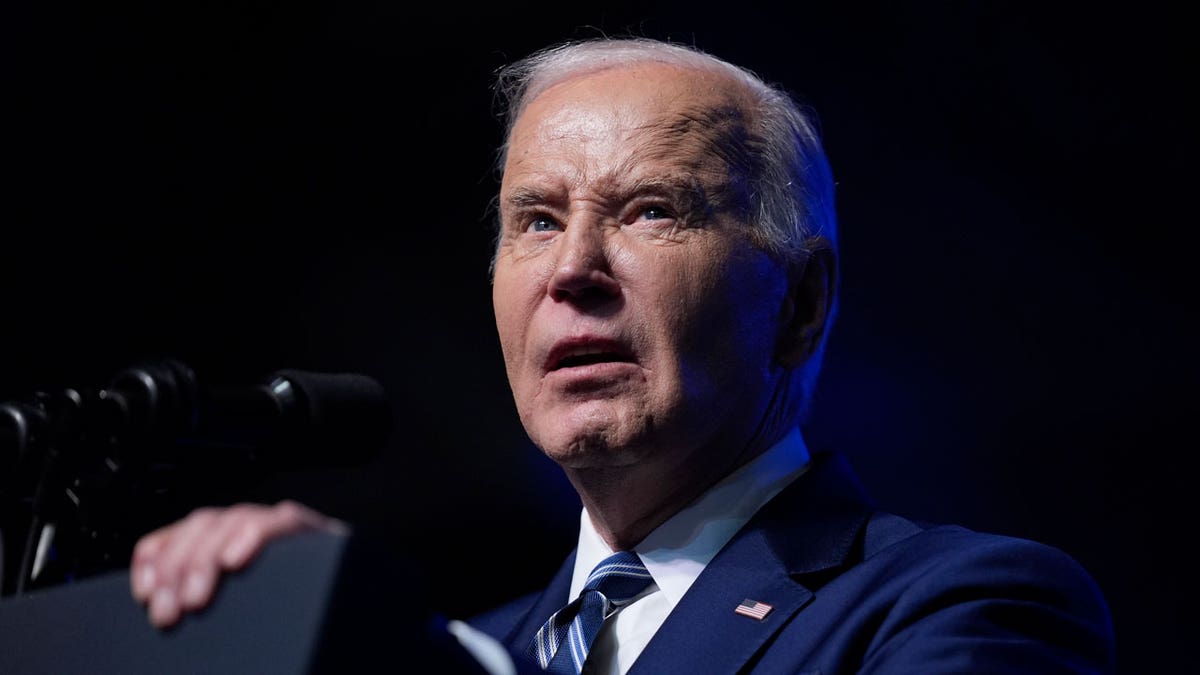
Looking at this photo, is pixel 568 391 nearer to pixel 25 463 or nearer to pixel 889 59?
pixel 25 463

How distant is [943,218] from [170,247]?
6.61 feet

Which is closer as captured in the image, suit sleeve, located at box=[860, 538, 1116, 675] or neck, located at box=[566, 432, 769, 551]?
suit sleeve, located at box=[860, 538, 1116, 675]

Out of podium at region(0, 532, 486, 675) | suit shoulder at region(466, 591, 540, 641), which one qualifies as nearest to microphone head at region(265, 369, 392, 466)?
podium at region(0, 532, 486, 675)

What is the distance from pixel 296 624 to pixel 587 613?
1058 mm

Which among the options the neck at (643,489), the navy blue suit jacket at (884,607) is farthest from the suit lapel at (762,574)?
the neck at (643,489)

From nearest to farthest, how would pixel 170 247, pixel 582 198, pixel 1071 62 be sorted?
pixel 582 198 < pixel 1071 62 < pixel 170 247

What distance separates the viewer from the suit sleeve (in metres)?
1.47

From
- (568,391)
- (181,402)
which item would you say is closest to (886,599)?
(568,391)

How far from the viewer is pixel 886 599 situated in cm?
165

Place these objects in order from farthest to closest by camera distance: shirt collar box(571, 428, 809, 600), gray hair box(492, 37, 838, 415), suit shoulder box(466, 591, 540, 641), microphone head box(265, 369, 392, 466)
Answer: suit shoulder box(466, 591, 540, 641) < gray hair box(492, 37, 838, 415) < shirt collar box(571, 428, 809, 600) < microphone head box(265, 369, 392, 466)

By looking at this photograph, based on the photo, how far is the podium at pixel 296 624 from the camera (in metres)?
0.86

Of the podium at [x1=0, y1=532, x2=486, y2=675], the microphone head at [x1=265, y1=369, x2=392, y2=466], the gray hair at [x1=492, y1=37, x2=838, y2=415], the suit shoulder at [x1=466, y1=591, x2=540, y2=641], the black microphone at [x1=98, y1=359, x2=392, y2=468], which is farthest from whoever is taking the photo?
the suit shoulder at [x1=466, y1=591, x2=540, y2=641]

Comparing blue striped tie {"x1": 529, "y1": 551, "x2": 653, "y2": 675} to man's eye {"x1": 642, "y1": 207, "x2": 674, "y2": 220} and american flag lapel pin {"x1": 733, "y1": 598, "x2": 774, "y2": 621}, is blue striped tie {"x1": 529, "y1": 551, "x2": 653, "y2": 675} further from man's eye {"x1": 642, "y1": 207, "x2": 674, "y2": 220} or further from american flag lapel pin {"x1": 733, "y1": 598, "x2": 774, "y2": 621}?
man's eye {"x1": 642, "y1": 207, "x2": 674, "y2": 220}

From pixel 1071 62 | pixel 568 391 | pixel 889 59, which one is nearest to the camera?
pixel 568 391
